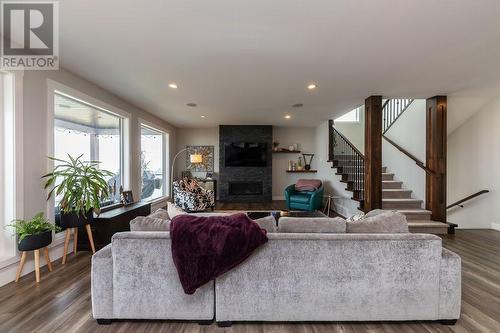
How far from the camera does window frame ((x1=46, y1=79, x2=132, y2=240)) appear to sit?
311 centimetres

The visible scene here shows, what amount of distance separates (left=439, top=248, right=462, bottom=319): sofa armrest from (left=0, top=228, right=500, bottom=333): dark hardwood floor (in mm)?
128

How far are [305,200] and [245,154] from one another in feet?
8.47

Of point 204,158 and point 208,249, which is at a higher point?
point 204,158

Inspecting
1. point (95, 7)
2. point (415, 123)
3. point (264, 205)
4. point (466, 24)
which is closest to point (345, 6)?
point (466, 24)

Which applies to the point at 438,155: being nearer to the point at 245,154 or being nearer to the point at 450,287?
the point at 450,287

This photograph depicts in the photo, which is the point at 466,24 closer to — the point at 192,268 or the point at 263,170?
the point at 192,268

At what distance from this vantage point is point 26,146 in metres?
2.78

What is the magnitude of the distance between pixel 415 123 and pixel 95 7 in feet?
20.2

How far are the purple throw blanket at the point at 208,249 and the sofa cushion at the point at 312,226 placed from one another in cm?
28

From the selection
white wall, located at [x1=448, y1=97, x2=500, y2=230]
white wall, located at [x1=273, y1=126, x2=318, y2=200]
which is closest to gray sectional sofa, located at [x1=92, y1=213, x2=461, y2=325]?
white wall, located at [x1=448, y1=97, x2=500, y2=230]

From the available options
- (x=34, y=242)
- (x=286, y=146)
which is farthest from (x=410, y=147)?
(x=34, y=242)

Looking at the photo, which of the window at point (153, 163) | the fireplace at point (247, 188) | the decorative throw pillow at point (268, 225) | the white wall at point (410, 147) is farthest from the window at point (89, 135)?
the white wall at point (410, 147)

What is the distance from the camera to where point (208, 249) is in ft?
5.90

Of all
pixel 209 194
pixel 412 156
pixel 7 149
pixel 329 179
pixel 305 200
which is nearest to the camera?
pixel 7 149
